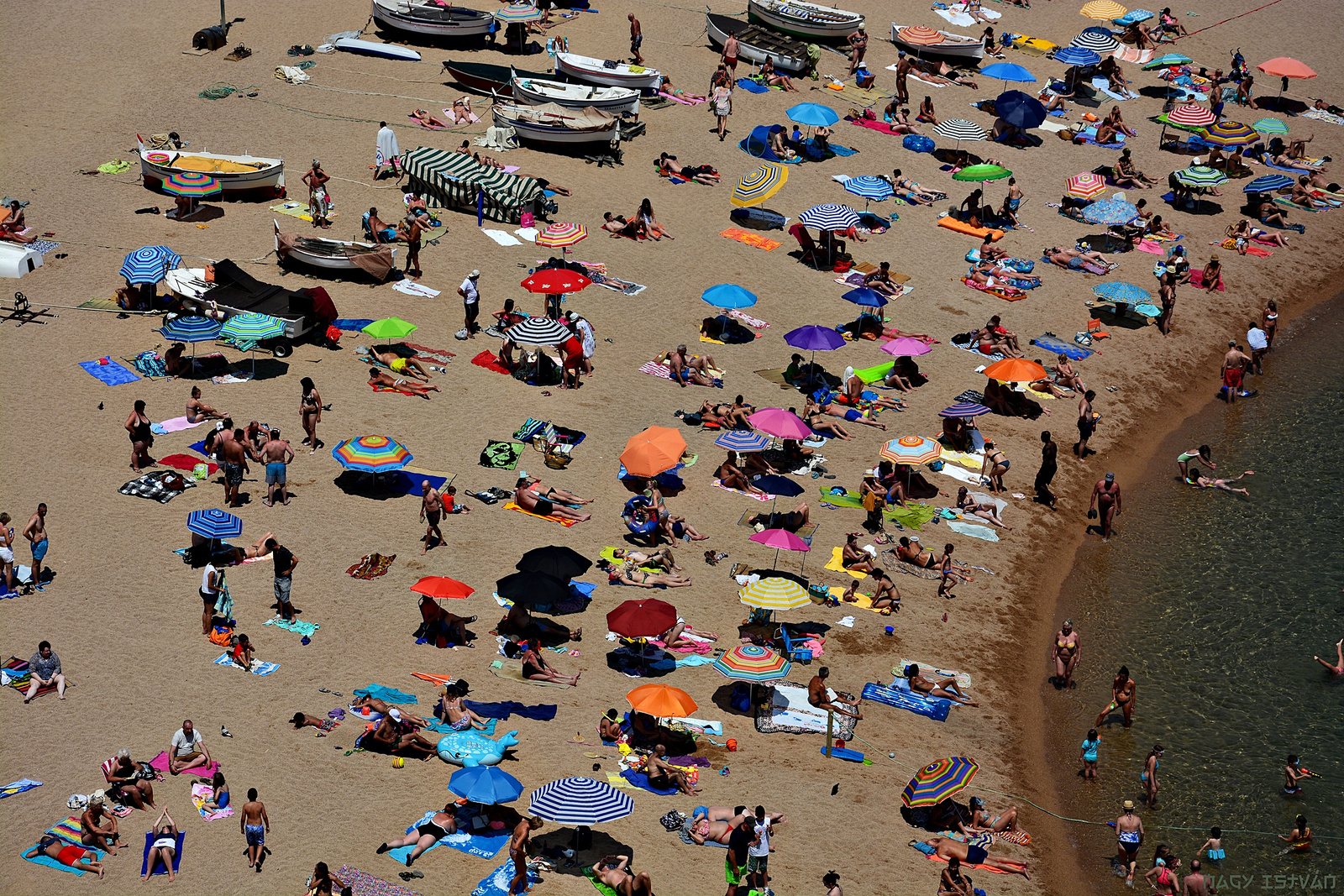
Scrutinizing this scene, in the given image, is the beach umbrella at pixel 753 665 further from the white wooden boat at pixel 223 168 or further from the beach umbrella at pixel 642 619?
the white wooden boat at pixel 223 168

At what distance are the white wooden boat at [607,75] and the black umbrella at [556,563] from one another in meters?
25.3

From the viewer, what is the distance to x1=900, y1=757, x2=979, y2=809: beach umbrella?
1992 cm

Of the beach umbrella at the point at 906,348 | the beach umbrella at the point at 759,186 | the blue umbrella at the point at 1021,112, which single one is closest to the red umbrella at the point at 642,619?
the beach umbrella at the point at 906,348

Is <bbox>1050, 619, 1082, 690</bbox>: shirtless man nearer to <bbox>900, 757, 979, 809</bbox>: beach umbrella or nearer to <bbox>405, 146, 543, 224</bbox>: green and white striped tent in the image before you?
<bbox>900, 757, 979, 809</bbox>: beach umbrella

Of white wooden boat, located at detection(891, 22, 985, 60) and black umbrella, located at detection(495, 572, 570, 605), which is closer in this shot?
black umbrella, located at detection(495, 572, 570, 605)

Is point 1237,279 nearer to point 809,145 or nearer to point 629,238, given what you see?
point 809,145

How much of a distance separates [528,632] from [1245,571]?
15373 mm

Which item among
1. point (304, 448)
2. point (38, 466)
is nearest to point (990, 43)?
point (304, 448)

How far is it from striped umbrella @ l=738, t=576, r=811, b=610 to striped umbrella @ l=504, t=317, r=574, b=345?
369 inches

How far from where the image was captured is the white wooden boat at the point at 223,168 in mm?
35406

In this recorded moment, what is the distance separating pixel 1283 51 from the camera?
5397 centimetres

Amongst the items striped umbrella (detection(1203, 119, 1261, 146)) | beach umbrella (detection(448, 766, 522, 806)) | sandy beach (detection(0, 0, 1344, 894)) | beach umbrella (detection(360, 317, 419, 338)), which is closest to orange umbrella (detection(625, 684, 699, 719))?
sandy beach (detection(0, 0, 1344, 894))

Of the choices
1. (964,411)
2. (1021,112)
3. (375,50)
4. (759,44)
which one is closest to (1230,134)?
(1021,112)

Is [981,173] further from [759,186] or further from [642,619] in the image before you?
[642,619]
